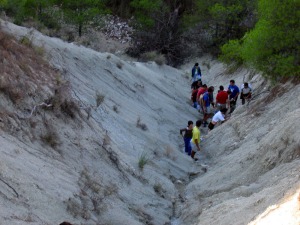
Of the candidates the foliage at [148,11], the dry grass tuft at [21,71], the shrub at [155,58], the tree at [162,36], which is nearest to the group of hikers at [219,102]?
the dry grass tuft at [21,71]

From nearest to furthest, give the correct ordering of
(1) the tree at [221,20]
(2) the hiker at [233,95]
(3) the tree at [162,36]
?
(2) the hiker at [233,95]
(1) the tree at [221,20]
(3) the tree at [162,36]

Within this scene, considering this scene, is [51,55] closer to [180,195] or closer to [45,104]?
[45,104]

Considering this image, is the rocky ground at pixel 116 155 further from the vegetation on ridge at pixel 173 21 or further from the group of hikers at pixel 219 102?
the vegetation on ridge at pixel 173 21

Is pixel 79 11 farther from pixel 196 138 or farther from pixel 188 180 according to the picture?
pixel 188 180

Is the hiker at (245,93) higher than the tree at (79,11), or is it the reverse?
the hiker at (245,93)

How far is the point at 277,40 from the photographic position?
64.1ft

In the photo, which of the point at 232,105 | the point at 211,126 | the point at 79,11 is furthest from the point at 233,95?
the point at 79,11

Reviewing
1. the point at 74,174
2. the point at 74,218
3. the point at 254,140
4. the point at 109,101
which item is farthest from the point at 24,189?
the point at 109,101

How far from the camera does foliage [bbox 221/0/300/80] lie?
19203 millimetres

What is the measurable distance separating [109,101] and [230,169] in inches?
214

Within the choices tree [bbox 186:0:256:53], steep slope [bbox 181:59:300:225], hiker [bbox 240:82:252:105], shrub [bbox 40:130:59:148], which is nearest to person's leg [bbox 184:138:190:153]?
steep slope [bbox 181:59:300:225]

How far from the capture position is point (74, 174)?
11.2m

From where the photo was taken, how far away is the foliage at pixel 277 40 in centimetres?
1920

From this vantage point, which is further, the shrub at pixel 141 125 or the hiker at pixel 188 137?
the shrub at pixel 141 125
